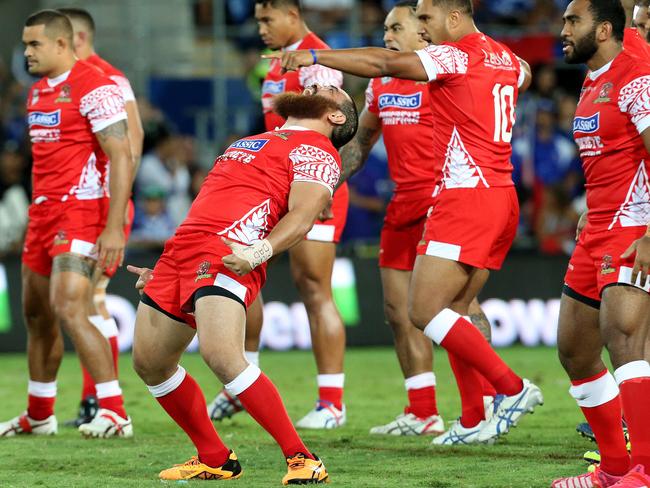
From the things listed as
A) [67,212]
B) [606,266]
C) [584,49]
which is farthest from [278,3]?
[606,266]

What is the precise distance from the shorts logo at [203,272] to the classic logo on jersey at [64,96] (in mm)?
2795

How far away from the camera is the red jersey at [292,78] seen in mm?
8695

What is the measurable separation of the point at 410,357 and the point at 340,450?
4.25ft

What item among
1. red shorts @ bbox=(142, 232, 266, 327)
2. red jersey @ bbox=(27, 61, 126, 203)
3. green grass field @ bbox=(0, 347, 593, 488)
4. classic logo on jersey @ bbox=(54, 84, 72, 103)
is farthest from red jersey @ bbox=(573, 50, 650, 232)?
classic logo on jersey @ bbox=(54, 84, 72, 103)

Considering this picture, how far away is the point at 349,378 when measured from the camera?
1161cm

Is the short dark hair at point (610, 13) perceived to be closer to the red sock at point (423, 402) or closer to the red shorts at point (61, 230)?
the red sock at point (423, 402)

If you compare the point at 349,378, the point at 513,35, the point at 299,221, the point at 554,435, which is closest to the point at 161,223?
the point at 349,378

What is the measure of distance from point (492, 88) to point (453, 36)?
402 mm

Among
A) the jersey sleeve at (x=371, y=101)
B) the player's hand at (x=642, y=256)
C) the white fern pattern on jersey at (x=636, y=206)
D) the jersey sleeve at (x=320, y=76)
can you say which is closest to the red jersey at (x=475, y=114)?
the jersey sleeve at (x=371, y=101)

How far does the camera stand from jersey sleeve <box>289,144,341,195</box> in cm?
611

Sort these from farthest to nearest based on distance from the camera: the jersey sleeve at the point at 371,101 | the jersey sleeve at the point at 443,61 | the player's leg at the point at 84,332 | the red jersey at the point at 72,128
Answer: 1. the jersey sleeve at the point at 371,101
2. the red jersey at the point at 72,128
3. the player's leg at the point at 84,332
4. the jersey sleeve at the point at 443,61

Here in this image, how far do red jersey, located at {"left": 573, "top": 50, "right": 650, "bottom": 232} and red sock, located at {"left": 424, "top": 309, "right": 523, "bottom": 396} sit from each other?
1290 mm

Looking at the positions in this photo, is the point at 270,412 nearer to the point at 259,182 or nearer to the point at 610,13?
the point at 259,182

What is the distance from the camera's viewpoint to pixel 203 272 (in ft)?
19.8
